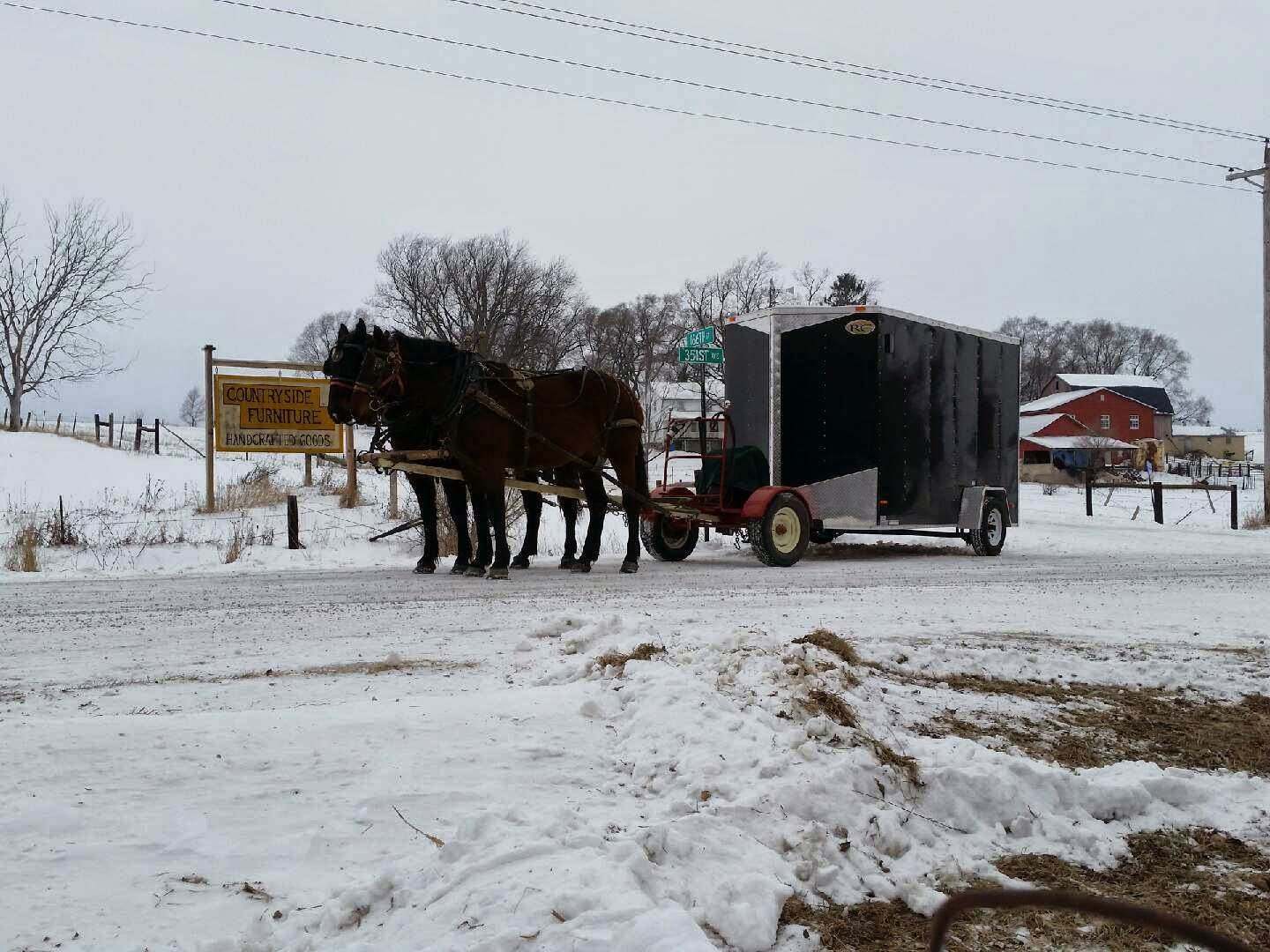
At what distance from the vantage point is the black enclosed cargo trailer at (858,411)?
12281mm

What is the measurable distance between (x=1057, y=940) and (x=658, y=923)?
1.22 meters

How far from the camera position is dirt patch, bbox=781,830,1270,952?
2.60m

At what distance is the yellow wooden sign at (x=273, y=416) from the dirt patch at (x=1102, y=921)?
45.8ft

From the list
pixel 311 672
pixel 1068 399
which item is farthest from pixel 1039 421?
pixel 311 672

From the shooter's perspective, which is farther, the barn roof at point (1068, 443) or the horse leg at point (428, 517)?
the barn roof at point (1068, 443)

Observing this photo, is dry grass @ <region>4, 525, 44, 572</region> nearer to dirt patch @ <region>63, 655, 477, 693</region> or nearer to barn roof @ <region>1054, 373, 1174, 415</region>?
dirt patch @ <region>63, 655, 477, 693</region>

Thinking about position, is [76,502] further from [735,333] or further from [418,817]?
[418,817]

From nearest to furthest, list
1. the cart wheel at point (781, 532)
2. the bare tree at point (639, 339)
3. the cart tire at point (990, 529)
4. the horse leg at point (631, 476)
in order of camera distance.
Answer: the horse leg at point (631, 476)
the cart wheel at point (781, 532)
the cart tire at point (990, 529)
the bare tree at point (639, 339)

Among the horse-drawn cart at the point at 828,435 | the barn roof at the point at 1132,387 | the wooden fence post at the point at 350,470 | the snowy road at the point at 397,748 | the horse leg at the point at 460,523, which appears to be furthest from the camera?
the barn roof at the point at 1132,387

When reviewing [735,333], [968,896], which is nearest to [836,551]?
[735,333]

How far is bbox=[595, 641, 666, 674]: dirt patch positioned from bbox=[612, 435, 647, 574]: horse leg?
5967 millimetres

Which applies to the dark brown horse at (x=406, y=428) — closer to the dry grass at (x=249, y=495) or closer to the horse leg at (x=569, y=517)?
the horse leg at (x=569, y=517)

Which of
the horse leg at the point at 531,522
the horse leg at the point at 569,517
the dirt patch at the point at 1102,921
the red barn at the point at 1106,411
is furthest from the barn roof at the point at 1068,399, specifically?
the dirt patch at the point at 1102,921

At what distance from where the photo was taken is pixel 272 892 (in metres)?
2.45
